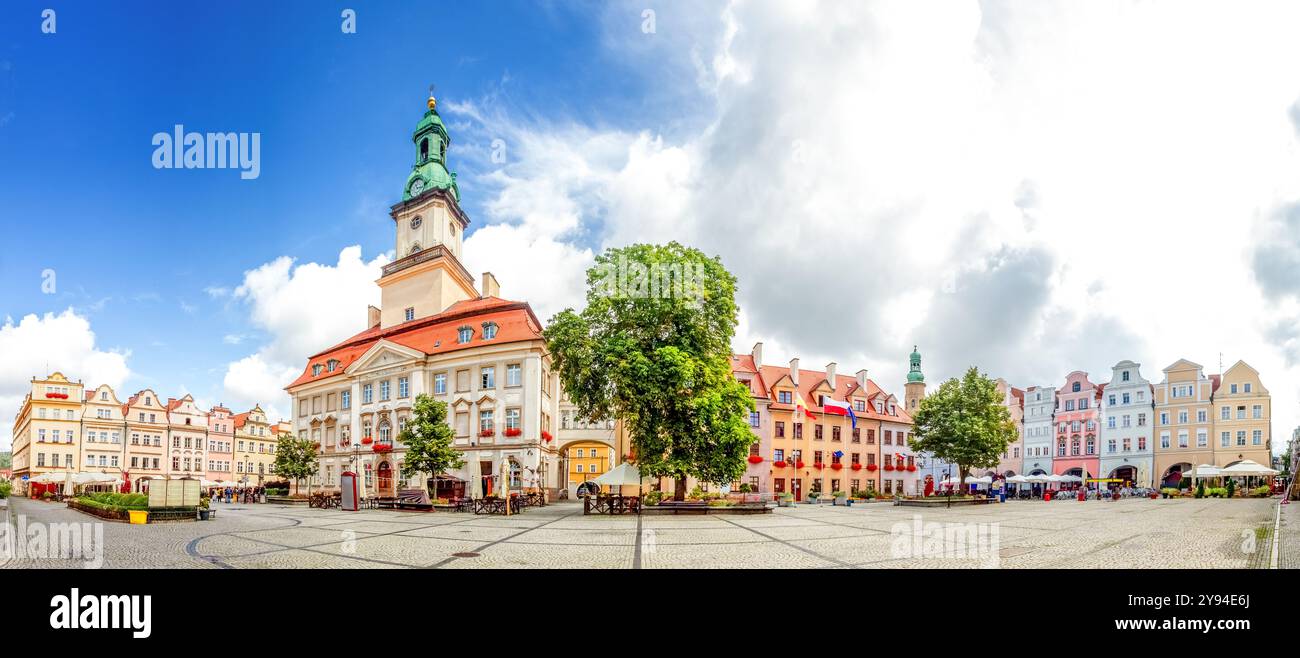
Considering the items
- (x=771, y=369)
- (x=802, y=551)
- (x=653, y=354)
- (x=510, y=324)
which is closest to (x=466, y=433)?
(x=510, y=324)

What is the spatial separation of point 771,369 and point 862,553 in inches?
1649

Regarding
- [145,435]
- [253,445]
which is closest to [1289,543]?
[145,435]

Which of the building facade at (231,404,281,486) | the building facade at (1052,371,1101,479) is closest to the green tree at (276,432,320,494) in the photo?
the building facade at (231,404,281,486)

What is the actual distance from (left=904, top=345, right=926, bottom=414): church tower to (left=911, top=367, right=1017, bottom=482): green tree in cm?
4513

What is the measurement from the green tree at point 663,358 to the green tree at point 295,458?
2638cm

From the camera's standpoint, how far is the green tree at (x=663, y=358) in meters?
27.2

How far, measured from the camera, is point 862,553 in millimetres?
14898

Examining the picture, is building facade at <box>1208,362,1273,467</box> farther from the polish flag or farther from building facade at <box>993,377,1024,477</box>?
the polish flag

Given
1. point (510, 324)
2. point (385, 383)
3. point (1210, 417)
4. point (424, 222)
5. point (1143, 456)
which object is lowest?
point (1143, 456)

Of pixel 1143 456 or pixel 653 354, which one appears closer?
pixel 653 354

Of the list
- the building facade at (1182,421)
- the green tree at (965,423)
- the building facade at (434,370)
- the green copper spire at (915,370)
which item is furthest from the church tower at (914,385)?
the building facade at (434,370)

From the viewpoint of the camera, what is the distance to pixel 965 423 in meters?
42.8

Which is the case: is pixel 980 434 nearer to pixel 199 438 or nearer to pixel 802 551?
pixel 802 551

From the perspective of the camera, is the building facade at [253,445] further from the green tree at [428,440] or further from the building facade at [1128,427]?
the building facade at [1128,427]
